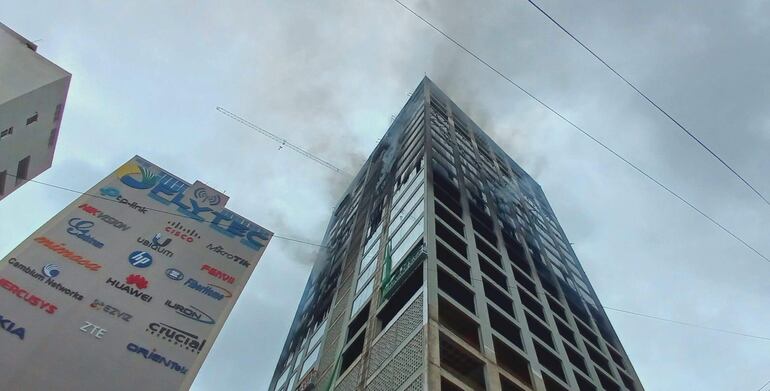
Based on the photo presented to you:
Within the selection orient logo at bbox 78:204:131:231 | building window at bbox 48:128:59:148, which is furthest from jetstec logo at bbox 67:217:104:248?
building window at bbox 48:128:59:148

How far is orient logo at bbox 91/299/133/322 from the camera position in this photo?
50.6ft

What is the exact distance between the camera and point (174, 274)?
18.0 meters

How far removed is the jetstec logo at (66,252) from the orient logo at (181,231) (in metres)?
3.21

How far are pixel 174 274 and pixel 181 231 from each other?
7.73 ft

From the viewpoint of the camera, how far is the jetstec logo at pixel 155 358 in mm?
14937


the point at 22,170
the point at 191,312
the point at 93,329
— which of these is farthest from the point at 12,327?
the point at 22,170

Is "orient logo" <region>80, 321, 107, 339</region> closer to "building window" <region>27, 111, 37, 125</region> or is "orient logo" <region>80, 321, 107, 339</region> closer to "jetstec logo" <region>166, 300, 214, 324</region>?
"jetstec logo" <region>166, 300, 214, 324</region>

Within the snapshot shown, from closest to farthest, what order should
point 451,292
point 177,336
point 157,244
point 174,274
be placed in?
1. point 177,336
2. point 174,274
3. point 157,244
4. point 451,292

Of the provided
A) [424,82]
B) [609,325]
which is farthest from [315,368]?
[424,82]

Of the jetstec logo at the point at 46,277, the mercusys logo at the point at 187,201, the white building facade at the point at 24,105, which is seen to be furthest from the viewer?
the white building facade at the point at 24,105

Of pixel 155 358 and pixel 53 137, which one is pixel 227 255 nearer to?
pixel 155 358

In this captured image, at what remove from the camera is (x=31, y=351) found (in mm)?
13383

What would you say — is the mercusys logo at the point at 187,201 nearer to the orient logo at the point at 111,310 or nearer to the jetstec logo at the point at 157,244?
the jetstec logo at the point at 157,244

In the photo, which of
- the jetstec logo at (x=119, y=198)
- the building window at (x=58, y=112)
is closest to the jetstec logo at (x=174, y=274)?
the jetstec logo at (x=119, y=198)
